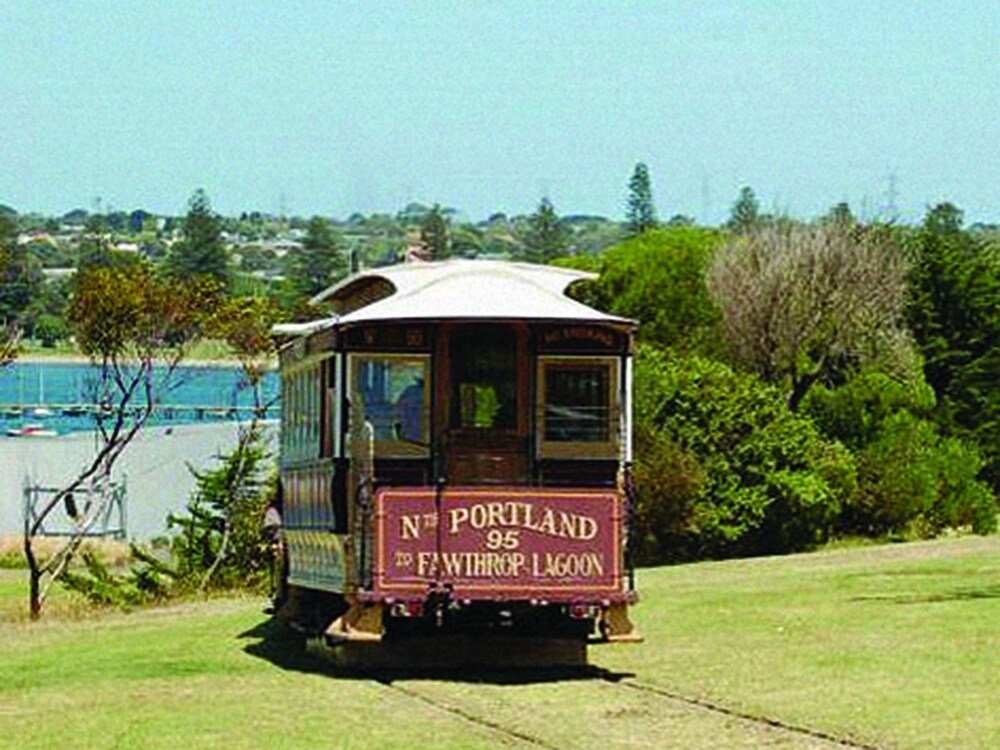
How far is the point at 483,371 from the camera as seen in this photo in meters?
21.0

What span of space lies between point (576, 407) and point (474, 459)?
3.19ft

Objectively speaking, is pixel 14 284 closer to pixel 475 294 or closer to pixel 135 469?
pixel 135 469

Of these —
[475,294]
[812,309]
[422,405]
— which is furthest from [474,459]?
[812,309]

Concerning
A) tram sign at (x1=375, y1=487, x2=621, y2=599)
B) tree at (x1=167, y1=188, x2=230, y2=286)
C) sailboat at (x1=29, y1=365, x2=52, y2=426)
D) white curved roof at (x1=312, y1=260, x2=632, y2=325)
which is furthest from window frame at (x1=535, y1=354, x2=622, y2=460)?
tree at (x1=167, y1=188, x2=230, y2=286)

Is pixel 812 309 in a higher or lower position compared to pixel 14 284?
lower

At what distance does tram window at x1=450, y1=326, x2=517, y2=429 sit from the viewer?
21.0 meters

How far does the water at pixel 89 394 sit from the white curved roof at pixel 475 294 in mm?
17289

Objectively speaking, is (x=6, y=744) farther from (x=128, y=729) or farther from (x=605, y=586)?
(x=605, y=586)

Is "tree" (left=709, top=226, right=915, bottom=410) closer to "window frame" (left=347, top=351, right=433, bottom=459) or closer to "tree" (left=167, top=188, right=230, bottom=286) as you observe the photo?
"window frame" (left=347, top=351, right=433, bottom=459)

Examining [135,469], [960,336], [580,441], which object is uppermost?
[960,336]

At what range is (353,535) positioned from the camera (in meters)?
20.1

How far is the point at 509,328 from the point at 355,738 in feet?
19.2

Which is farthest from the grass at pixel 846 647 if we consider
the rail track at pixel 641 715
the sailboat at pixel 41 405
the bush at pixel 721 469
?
the sailboat at pixel 41 405

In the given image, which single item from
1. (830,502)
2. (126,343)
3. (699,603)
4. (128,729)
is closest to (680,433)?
(830,502)
